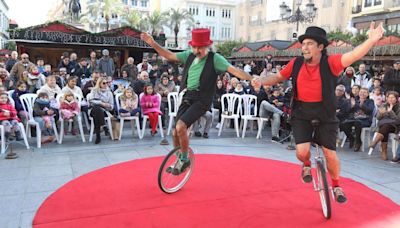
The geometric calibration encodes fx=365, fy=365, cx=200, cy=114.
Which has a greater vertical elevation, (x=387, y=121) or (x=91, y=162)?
(x=387, y=121)

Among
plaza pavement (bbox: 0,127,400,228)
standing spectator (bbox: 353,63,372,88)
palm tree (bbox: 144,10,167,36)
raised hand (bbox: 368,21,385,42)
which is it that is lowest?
plaza pavement (bbox: 0,127,400,228)

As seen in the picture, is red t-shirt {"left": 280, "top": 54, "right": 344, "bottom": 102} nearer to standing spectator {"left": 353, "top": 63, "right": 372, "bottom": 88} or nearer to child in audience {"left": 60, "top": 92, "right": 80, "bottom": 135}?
child in audience {"left": 60, "top": 92, "right": 80, "bottom": 135}

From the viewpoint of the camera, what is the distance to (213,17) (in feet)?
187

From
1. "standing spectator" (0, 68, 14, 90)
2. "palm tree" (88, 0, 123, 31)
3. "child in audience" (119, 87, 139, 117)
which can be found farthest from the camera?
"palm tree" (88, 0, 123, 31)

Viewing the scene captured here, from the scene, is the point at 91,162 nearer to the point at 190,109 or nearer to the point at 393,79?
the point at 190,109

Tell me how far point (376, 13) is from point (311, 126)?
2836cm

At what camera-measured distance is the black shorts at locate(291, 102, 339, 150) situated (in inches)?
130

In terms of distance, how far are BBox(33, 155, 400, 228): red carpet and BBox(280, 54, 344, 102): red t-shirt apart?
111cm

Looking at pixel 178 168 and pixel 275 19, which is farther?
pixel 275 19

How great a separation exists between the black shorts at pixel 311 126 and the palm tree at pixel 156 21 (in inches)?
1725

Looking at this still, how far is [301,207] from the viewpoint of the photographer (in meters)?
3.61

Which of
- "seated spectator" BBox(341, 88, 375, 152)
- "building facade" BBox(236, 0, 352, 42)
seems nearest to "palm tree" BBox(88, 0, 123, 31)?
"building facade" BBox(236, 0, 352, 42)

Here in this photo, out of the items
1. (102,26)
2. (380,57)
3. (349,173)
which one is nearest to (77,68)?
(349,173)

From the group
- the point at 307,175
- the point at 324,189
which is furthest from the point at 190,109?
the point at 324,189
